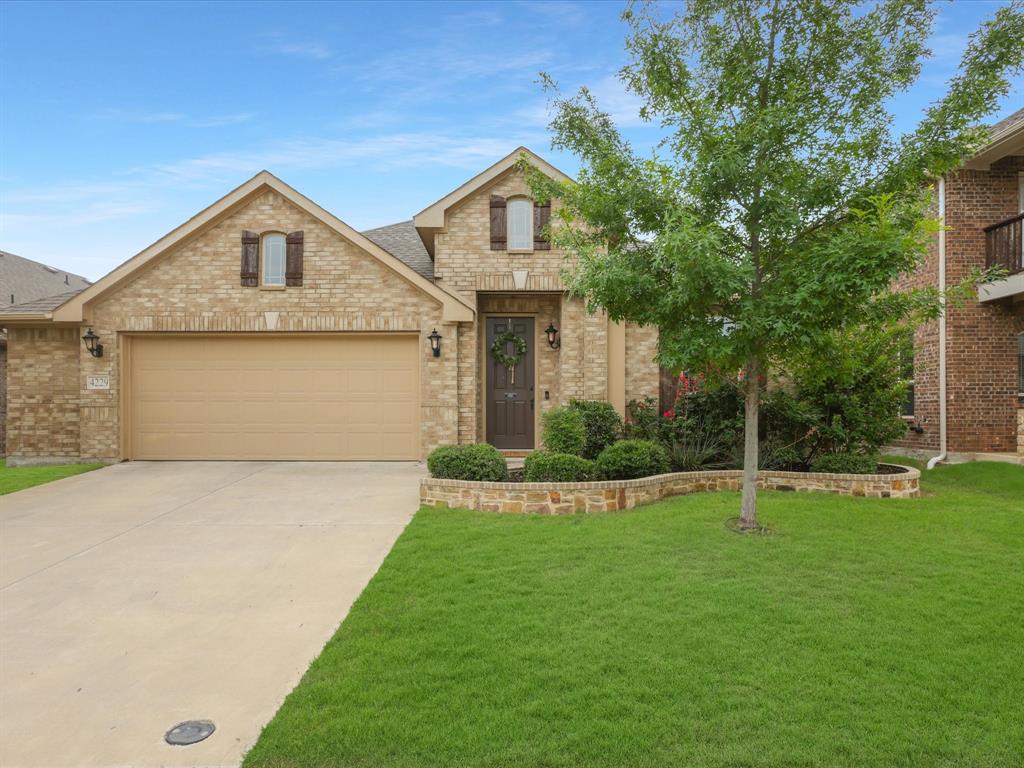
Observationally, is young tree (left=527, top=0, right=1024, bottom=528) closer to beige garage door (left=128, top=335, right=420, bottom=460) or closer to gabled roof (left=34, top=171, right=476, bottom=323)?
gabled roof (left=34, top=171, right=476, bottom=323)

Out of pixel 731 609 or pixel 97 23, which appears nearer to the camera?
pixel 731 609

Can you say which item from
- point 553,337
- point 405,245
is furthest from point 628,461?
point 405,245

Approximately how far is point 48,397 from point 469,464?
9.12 m

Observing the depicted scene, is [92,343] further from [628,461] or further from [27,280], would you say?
[27,280]

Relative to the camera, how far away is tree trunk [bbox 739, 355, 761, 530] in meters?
6.31

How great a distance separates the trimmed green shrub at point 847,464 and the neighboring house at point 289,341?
3.84m

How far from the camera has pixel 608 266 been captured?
19.9 ft

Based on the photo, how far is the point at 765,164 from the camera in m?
5.80

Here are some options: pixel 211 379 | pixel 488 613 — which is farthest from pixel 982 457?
pixel 211 379

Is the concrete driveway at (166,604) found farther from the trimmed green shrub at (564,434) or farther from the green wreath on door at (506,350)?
the green wreath on door at (506,350)

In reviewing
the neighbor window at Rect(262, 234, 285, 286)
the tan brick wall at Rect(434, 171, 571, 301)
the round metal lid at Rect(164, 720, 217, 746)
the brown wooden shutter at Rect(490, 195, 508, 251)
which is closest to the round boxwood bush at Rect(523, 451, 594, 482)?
the tan brick wall at Rect(434, 171, 571, 301)

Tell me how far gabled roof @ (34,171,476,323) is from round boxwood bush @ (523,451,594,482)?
4.37 m

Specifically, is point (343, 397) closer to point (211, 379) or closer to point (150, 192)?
point (211, 379)

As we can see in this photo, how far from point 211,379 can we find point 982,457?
14.3 metres
